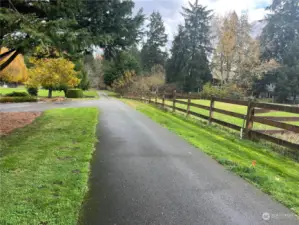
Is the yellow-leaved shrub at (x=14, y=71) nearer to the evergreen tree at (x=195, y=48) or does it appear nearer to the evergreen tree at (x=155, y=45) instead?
the evergreen tree at (x=195, y=48)

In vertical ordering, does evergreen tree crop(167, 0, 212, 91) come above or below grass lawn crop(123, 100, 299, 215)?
above

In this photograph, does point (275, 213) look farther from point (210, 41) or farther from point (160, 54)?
point (160, 54)

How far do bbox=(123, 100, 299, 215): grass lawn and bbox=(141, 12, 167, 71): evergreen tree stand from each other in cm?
5386

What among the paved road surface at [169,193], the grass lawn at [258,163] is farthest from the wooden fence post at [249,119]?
the paved road surface at [169,193]

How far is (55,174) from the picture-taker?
13.3 feet

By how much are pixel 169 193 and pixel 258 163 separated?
2592 mm

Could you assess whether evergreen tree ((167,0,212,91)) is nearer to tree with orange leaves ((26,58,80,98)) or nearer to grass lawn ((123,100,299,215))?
tree with orange leaves ((26,58,80,98))

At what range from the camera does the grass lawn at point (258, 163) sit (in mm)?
3880

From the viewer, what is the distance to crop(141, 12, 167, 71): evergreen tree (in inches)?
2391

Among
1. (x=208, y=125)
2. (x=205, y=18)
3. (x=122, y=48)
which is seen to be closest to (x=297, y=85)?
(x=205, y=18)

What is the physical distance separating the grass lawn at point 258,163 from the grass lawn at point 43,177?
2.60 meters

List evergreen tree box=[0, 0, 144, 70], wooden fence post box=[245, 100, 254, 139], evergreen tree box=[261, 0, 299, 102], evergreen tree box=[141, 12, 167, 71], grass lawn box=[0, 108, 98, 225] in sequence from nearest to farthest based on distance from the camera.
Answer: grass lawn box=[0, 108, 98, 225] → evergreen tree box=[0, 0, 144, 70] → wooden fence post box=[245, 100, 254, 139] → evergreen tree box=[261, 0, 299, 102] → evergreen tree box=[141, 12, 167, 71]

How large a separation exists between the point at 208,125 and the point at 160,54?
5317 cm

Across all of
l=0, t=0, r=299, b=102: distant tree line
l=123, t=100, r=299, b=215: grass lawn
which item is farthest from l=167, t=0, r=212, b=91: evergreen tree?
l=123, t=100, r=299, b=215: grass lawn
